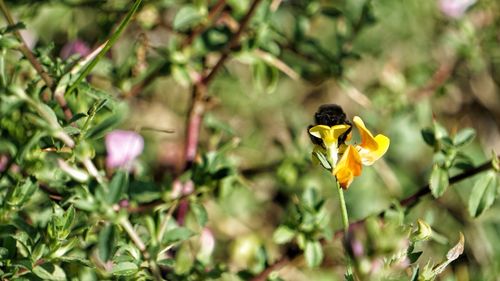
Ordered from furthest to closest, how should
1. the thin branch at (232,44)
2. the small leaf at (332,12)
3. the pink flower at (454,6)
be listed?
the pink flower at (454,6) < the small leaf at (332,12) < the thin branch at (232,44)

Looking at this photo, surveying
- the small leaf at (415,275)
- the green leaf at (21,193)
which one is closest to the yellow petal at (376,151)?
the small leaf at (415,275)

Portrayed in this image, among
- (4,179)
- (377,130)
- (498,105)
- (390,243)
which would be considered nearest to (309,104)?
(377,130)

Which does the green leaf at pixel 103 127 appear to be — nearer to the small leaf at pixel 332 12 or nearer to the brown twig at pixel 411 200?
the brown twig at pixel 411 200

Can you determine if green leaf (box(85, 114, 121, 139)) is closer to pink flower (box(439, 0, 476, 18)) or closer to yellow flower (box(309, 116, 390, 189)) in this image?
yellow flower (box(309, 116, 390, 189))

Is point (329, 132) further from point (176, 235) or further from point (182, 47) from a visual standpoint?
point (182, 47)

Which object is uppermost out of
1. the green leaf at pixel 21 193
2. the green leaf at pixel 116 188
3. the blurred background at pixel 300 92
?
the green leaf at pixel 116 188

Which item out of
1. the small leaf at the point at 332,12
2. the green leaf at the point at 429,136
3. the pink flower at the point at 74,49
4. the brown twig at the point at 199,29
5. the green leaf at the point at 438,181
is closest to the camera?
the green leaf at the point at 438,181

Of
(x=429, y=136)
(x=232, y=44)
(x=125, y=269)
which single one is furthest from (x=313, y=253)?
(x=232, y=44)
